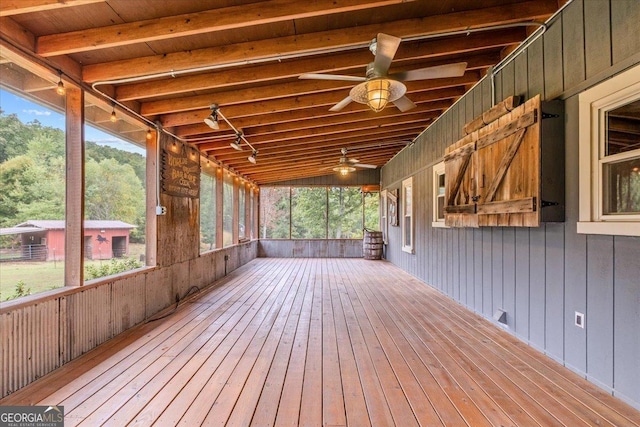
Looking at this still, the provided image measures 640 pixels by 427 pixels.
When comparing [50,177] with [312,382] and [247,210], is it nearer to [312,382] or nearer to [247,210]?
[312,382]

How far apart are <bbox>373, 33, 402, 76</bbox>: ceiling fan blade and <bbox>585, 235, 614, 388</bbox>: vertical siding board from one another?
2.07 m

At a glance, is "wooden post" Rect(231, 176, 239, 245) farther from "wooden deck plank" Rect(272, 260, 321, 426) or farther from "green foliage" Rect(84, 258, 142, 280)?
"wooden deck plank" Rect(272, 260, 321, 426)

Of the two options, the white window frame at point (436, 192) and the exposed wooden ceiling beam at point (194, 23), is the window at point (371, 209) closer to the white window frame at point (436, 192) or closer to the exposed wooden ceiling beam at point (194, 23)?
the white window frame at point (436, 192)

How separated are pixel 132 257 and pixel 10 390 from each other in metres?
1.81

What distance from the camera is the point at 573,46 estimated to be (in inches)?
98.5

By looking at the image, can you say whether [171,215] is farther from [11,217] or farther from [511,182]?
[511,182]

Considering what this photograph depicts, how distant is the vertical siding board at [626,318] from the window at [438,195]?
10.2ft

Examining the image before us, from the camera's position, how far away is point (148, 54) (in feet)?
9.79

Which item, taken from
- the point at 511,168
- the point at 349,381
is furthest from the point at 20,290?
the point at 511,168

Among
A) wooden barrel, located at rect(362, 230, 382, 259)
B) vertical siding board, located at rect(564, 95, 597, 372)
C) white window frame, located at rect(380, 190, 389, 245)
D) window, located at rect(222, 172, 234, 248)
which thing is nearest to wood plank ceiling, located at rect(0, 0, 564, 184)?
vertical siding board, located at rect(564, 95, 597, 372)

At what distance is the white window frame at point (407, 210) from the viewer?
6.78 meters

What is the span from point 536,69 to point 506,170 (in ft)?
3.24

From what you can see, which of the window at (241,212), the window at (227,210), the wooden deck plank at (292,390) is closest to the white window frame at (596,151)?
the wooden deck plank at (292,390)

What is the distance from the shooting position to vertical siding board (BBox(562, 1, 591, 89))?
242 centimetres
